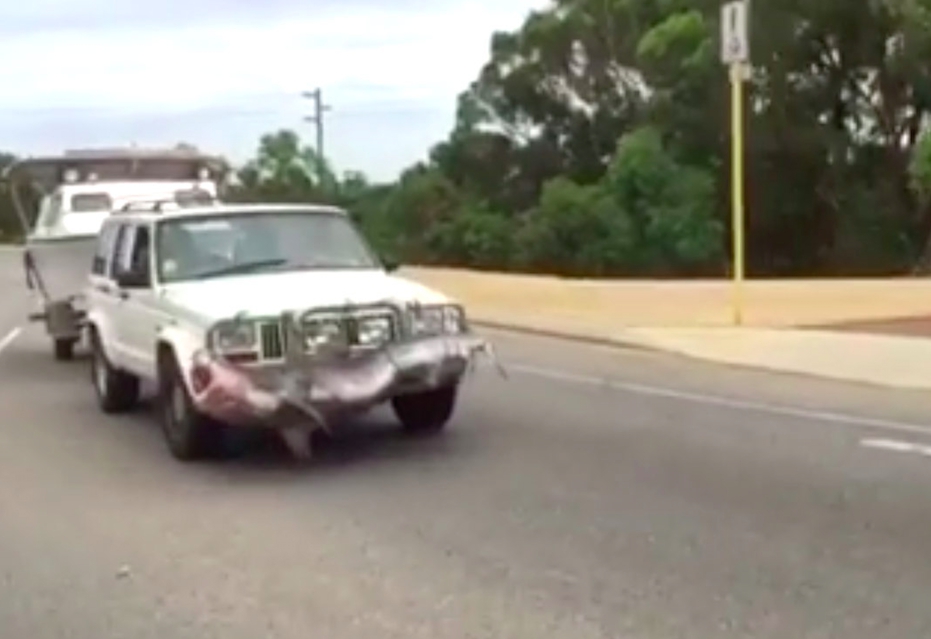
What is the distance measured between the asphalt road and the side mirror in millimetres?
1128

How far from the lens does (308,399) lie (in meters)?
12.4

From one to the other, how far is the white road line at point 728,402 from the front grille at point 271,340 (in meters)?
4.15

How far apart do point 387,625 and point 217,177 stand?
63.6 ft

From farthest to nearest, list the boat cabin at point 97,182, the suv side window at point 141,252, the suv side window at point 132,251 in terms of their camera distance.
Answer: the boat cabin at point 97,182 < the suv side window at point 132,251 < the suv side window at point 141,252

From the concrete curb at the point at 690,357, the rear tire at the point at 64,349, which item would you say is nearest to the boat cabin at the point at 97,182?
the rear tire at the point at 64,349

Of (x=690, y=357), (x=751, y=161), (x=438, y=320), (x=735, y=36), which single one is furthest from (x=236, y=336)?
(x=751, y=161)

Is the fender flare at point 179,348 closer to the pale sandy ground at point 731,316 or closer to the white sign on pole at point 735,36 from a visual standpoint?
the pale sandy ground at point 731,316

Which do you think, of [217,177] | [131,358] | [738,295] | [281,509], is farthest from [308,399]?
[217,177]

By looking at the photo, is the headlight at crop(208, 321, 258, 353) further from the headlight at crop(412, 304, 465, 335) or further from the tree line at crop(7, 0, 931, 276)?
the tree line at crop(7, 0, 931, 276)

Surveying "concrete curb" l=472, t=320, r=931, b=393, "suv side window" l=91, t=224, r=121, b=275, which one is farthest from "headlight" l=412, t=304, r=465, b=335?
"concrete curb" l=472, t=320, r=931, b=393

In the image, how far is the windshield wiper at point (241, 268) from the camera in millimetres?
13898

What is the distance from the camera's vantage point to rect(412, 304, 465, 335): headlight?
12906 millimetres

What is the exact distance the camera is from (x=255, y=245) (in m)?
14.2

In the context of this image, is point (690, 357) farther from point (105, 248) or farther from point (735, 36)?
point (105, 248)
